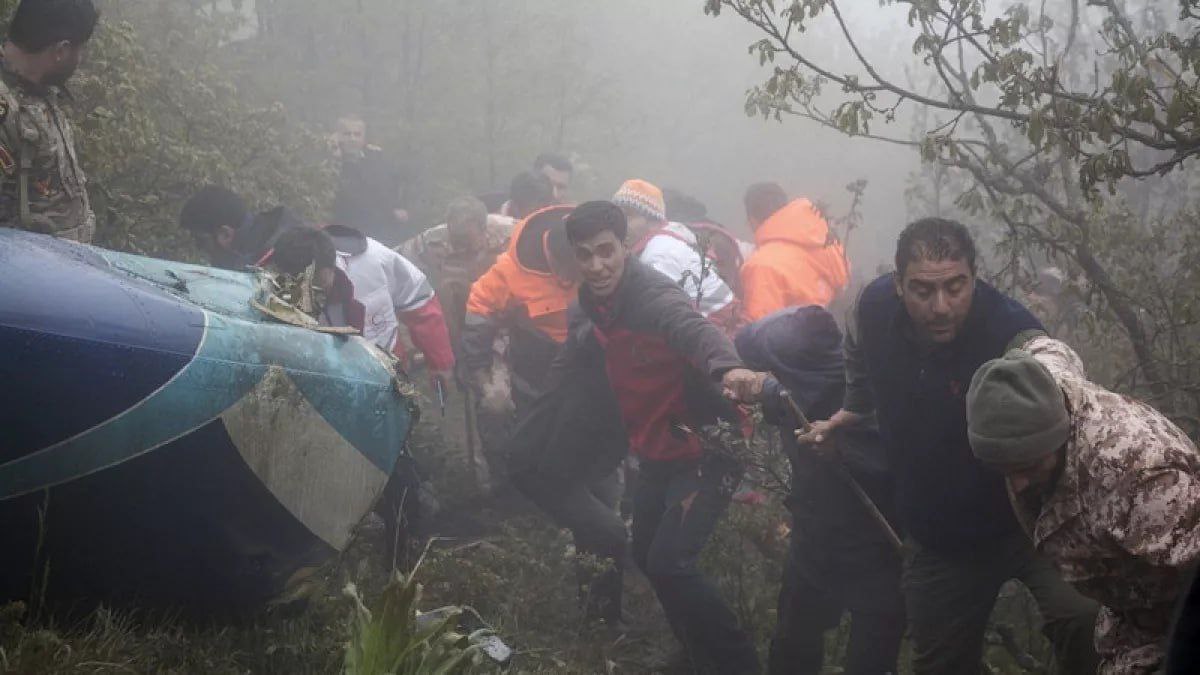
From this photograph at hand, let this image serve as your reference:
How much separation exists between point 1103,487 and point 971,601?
1136 mm

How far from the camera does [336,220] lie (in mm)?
10469

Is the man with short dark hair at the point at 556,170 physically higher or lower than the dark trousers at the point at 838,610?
higher

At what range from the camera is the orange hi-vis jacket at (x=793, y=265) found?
693 cm

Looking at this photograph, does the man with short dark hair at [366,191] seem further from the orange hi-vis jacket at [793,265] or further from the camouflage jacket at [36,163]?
the camouflage jacket at [36,163]

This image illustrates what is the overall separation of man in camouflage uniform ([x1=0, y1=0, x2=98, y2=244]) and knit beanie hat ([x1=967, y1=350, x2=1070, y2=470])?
3736mm

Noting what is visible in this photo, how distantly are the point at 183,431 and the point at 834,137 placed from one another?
53.7 feet

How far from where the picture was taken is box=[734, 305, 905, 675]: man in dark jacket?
147 inches

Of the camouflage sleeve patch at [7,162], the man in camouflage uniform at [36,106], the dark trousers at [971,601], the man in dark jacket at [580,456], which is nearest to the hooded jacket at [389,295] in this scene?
the man in dark jacket at [580,456]

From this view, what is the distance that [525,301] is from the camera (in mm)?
6164

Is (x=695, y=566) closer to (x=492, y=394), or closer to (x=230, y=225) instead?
(x=492, y=394)

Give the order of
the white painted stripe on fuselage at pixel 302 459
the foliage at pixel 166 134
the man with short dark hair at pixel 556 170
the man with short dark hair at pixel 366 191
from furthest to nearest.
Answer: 1. the man with short dark hair at pixel 366 191
2. the man with short dark hair at pixel 556 170
3. the foliage at pixel 166 134
4. the white painted stripe on fuselage at pixel 302 459

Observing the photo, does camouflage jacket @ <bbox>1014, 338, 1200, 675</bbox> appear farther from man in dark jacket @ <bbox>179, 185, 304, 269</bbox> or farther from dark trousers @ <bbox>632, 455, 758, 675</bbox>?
man in dark jacket @ <bbox>179, 185, 304, 269</bbox>

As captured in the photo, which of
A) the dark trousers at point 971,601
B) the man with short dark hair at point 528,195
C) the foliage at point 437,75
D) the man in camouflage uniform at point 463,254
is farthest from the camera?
the foliage at point 437,75

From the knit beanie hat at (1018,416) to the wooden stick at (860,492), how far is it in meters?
1.17
